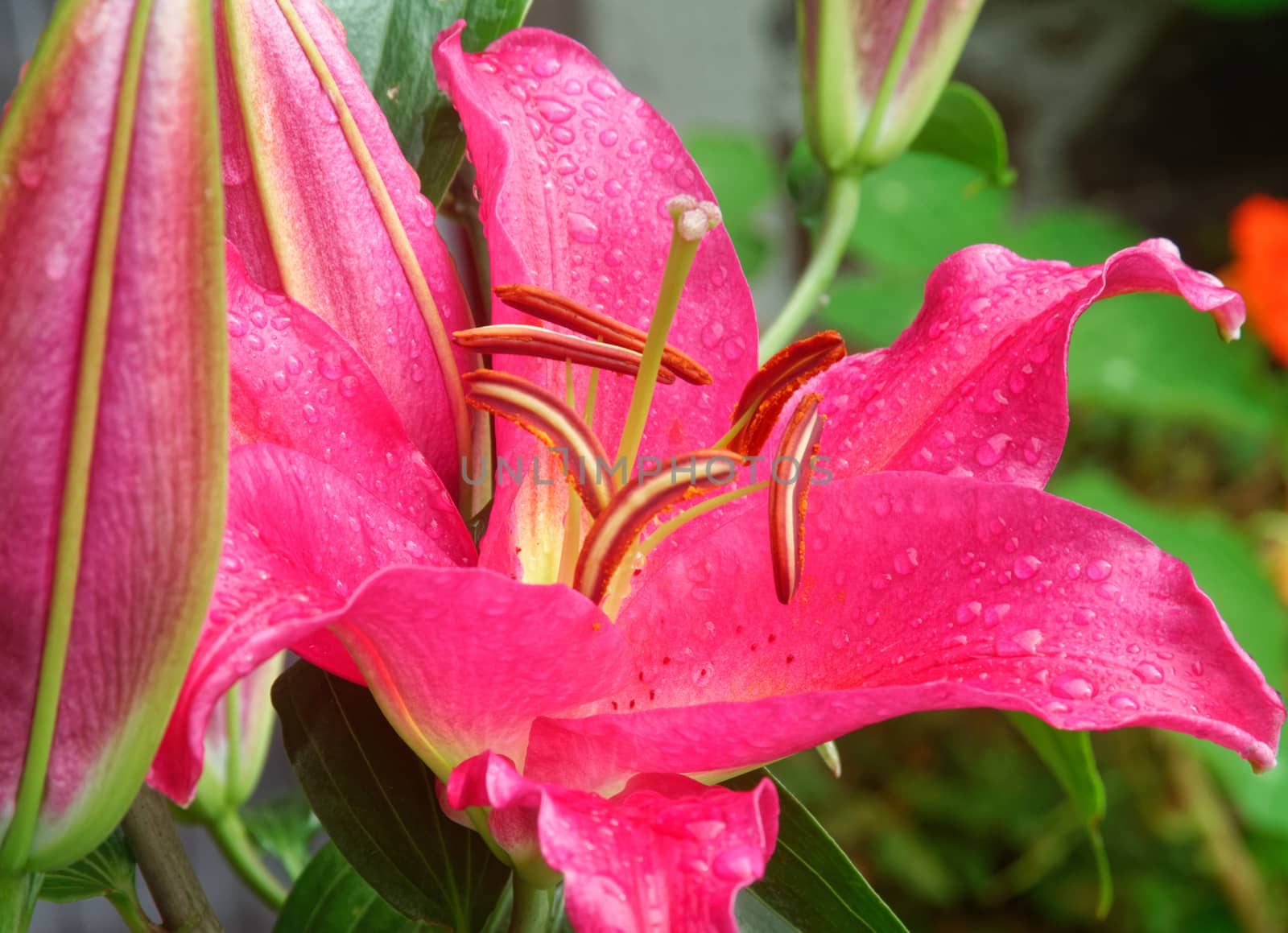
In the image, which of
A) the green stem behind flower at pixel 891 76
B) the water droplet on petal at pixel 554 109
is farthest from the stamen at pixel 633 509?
the green stem behind flower at pixel 891 76

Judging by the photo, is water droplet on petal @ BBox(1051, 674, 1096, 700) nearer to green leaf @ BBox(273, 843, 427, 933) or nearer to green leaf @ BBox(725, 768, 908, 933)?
green leaf @ BBox(725, 768, 908, 933)

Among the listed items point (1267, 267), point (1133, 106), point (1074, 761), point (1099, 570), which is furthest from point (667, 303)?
point (1133, 106)

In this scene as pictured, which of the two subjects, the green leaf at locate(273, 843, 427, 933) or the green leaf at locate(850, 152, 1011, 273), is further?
the green leaf at locate(850, 152, 1011, 273)

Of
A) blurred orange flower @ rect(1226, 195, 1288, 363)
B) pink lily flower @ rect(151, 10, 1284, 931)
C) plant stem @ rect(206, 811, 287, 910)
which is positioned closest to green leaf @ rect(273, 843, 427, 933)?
plant stem @ rect(206, 811, 287, 910)

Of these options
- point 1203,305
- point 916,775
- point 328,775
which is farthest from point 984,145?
point 916,775

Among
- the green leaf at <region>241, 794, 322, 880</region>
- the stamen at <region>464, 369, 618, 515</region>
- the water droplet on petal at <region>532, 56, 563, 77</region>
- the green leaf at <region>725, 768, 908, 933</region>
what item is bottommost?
the green leaf at <region>241, 794, 322, 880</region>

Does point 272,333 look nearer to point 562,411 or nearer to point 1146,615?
point 562,411
